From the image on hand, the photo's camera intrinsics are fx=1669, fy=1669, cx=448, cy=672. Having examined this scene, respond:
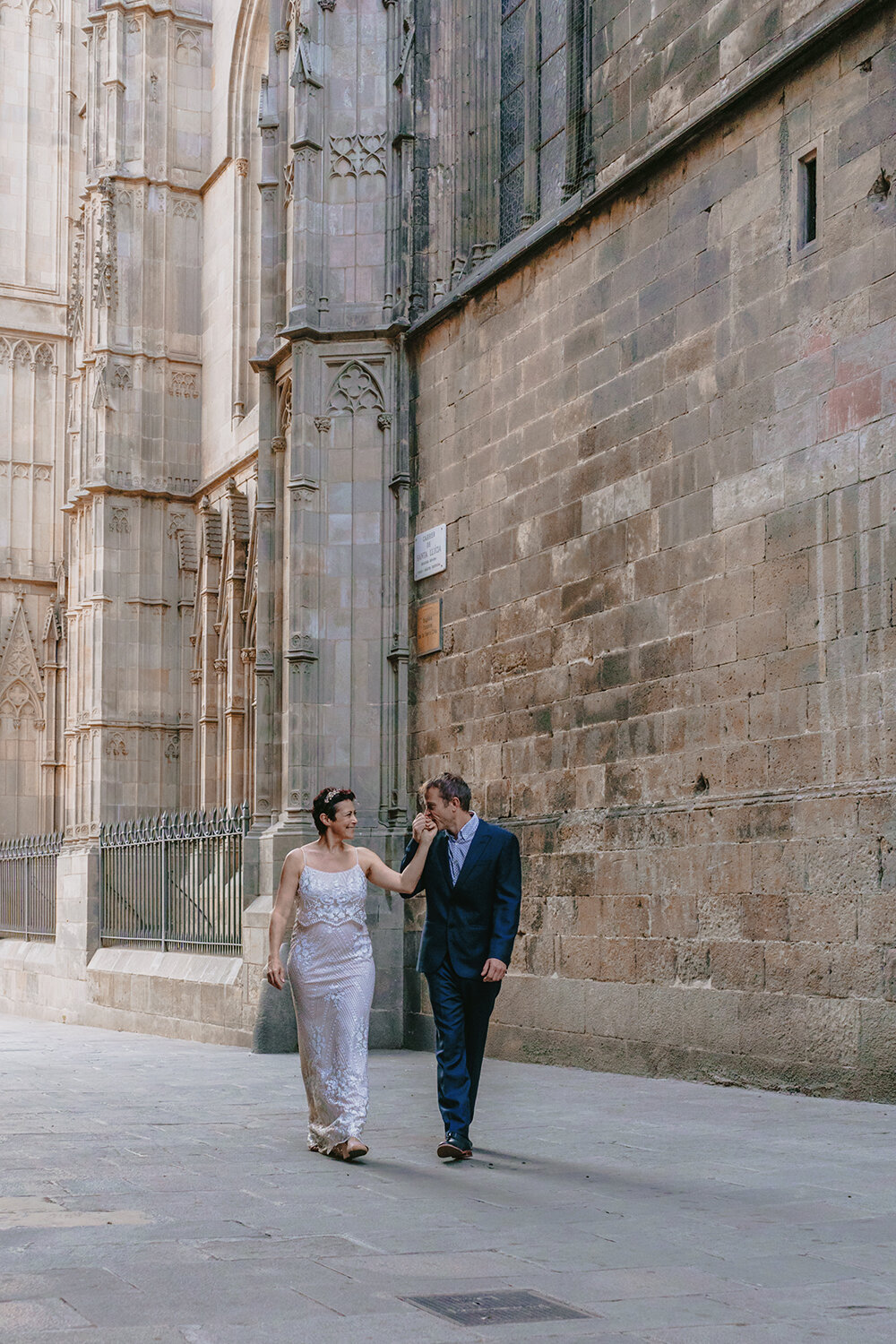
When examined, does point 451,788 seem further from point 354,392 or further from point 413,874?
point 354,392

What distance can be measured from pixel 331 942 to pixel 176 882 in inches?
376

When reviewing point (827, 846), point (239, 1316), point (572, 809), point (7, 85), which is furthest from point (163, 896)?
point (7, 85)

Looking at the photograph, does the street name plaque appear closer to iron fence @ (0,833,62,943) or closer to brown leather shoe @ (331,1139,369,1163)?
brown leather shoe @ (331,1139,369,1163)

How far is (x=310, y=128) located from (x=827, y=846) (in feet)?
27.7

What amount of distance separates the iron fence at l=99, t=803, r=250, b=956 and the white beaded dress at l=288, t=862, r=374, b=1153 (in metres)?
7.04

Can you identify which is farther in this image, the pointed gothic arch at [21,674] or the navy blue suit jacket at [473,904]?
the pointed gothic arch at [21,674]

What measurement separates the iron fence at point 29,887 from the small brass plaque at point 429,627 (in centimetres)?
951

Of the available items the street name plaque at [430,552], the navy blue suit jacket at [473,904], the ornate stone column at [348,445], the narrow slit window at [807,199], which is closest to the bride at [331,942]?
the navy blue suit jacket at [473,904]

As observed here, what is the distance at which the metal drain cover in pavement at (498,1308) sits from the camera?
3906 millimetres

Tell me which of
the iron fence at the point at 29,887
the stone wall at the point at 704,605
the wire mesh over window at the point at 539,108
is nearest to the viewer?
the stone wall at the point at 704,605

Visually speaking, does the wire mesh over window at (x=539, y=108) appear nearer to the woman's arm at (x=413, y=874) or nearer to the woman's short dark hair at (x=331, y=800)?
the woman's short dark hair at (x=331, y=800)

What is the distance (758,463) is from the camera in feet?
30.7

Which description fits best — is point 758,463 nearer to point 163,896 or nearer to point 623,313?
point 623,313

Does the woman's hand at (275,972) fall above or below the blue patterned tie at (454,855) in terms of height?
below
